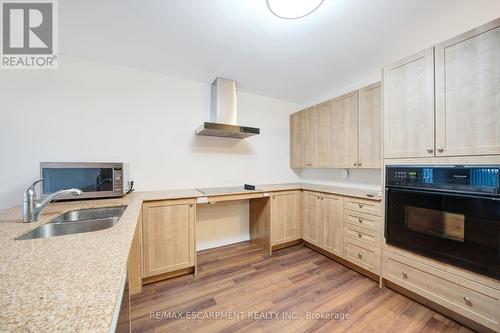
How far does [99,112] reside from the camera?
7.06 feet

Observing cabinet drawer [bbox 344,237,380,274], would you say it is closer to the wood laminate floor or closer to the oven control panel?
the wood laminate floor

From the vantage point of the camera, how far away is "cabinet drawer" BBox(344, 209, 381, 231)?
1.93m

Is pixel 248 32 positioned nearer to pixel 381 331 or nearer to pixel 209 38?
pixel 209 38

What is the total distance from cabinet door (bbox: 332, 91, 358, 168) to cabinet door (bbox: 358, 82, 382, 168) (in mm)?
73

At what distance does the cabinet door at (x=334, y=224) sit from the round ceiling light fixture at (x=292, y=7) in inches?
75.3

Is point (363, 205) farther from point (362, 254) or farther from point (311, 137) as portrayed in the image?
point (311, 137)

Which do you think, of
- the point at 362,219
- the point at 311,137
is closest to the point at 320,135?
the point at 311,137

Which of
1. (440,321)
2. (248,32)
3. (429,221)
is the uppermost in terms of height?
(248,32)

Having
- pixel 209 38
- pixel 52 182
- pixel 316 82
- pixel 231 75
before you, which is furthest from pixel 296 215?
pixel 52 182

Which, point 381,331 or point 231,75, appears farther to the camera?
point 231,75

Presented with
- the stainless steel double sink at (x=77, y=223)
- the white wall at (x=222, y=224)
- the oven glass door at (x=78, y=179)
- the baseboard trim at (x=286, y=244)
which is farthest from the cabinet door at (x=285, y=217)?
the oven glass door at (x=78, y=179)

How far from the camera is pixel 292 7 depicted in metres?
1.29

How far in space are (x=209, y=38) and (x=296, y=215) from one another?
2.45 metres

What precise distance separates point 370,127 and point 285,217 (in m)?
1.58
